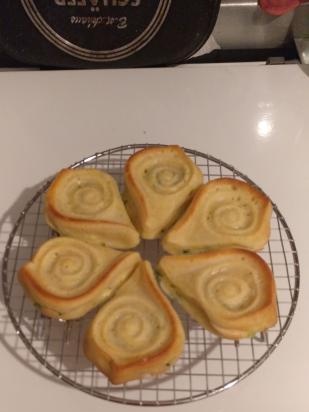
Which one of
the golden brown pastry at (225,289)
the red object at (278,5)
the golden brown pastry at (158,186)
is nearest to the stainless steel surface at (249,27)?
the red object at (278,5)

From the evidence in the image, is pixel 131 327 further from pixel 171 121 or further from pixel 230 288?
pixel 171 121

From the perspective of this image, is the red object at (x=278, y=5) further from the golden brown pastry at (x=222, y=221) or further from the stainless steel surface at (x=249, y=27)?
the golden brown pastry at (x=222, y=221)

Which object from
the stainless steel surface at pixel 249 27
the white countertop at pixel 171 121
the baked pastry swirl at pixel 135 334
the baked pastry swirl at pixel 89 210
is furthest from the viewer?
the stainless steel surface at pixel 249 27

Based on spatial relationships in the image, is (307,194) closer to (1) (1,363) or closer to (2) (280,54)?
(2) (280,54)

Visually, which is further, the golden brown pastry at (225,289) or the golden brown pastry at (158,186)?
the golden brown pastry at (158,186)

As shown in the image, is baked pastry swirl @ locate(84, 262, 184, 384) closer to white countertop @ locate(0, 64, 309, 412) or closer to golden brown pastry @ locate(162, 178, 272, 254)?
golden brown pastry @ locate(162, 178, 272, 254)

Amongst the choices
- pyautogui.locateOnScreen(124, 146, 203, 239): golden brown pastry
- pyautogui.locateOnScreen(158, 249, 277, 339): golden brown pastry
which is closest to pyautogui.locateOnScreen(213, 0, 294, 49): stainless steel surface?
pyautogui.locateOnScreen(124, 146, 203, 239): golden brown pastry

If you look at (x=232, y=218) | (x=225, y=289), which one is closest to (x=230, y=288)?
(x=225, y=289)
